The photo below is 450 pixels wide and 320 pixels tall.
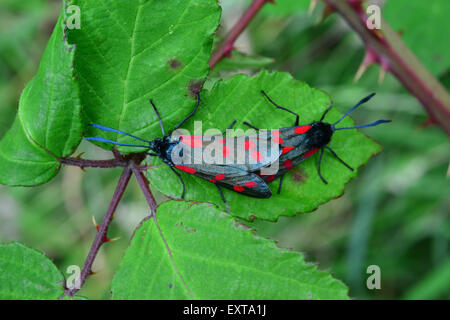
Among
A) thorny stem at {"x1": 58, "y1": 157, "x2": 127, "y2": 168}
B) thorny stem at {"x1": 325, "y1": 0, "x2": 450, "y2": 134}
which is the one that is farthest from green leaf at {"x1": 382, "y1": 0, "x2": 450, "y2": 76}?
thorny stem at {"x1": 58, "y1": 157, "x2": 127, "y2": 168}

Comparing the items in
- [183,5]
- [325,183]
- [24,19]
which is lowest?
[325,183]

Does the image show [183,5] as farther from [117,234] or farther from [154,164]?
[117,234]

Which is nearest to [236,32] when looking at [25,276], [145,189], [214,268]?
[145,189]

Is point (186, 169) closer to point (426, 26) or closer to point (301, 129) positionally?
point (301, 129)

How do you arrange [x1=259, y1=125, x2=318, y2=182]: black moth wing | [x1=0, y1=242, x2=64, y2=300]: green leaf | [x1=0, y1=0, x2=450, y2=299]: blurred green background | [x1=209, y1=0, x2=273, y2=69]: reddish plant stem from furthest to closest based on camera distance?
[x1=0, y1=0, x2=450, y2=299]: blurred green background
[x1=209, y1=0, x2=273, y2=69]: reddish plant stem
[x1=259, y1=125, x2=318, y2=182]: black moth wing
[x1=0, y1=242, x2=64, y2=300]: green leaf

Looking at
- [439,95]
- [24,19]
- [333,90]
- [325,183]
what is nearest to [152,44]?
[325,183]

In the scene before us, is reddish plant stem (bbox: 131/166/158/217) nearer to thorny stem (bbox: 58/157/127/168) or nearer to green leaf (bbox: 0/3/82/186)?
thorny stem (bbox: 58/157/127/168)

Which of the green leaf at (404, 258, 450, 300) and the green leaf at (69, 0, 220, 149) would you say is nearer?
the green leaf at (69, 0, 220, 149)
